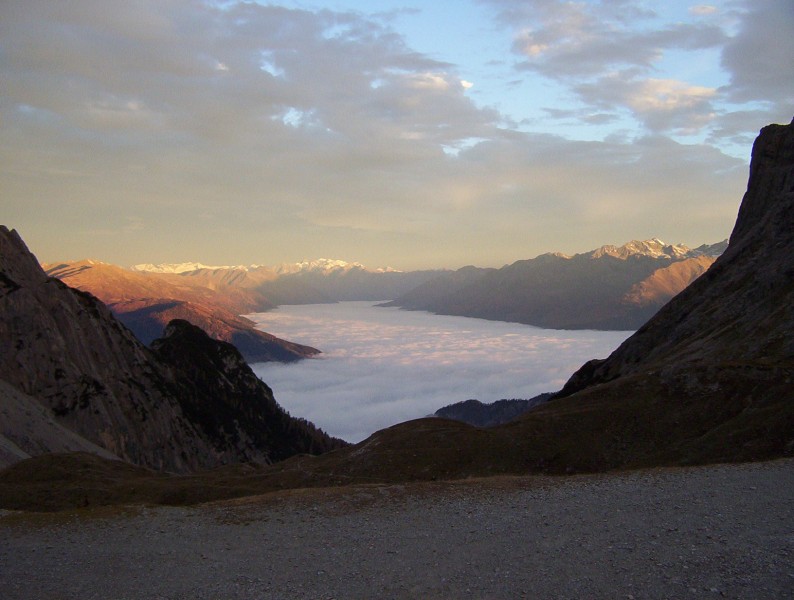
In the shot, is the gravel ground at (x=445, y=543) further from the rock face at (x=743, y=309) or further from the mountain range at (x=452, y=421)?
the rock face at (x=743, y=309)

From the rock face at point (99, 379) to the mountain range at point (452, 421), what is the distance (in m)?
0.35

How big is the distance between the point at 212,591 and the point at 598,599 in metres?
11.7

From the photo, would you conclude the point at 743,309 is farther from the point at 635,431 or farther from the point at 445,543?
the point at 445,543

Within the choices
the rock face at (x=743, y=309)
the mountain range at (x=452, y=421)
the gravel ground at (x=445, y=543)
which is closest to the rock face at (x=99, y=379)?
the mountain range at (x=452, y=421)

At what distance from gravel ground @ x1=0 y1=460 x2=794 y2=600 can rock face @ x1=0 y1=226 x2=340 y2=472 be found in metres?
77.9

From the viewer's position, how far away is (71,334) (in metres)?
109

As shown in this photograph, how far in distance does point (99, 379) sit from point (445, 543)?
346 ft

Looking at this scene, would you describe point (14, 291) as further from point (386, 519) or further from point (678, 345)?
point (678, 345)

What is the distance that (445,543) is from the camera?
20.9 metres

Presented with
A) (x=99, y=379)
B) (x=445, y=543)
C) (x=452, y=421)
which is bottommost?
(x=99, y=379)

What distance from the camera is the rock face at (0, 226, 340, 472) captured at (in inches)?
3757

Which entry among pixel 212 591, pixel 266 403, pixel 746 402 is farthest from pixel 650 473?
pixel 266 403

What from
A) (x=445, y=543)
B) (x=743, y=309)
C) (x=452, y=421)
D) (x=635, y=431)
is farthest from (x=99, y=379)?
(x=743, y=309)

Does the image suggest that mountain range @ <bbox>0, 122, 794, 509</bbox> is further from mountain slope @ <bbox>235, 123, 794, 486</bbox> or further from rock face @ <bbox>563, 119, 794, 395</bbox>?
rock face @ <bbox>563, 119, 794, 395</bbox>
